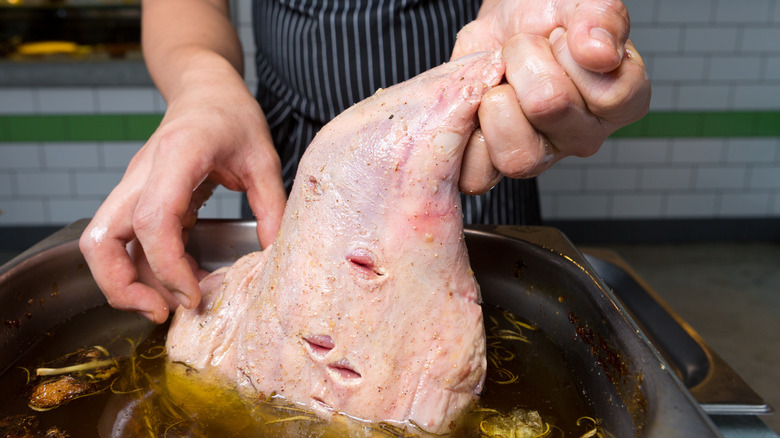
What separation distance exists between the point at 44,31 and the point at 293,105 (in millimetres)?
2759

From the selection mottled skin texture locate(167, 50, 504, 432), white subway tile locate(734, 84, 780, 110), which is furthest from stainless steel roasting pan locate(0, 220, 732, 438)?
white subway tile locate(734, 84, 780, 110)

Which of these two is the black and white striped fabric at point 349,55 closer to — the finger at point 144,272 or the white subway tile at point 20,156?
the finger at point 144,272

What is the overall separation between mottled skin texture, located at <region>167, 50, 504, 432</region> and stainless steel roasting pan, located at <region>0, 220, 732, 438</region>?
0.19 meters

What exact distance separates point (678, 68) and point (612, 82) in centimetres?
346

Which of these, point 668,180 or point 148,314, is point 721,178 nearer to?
point 668,180

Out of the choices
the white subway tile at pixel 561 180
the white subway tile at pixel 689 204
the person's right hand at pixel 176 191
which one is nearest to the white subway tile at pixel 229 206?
the white subway tile at pixel 561 180

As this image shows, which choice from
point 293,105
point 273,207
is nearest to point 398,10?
point 293,105

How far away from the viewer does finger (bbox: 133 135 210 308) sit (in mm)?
958

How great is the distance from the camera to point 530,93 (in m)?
0.69

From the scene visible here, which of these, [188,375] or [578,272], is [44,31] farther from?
[578,272]

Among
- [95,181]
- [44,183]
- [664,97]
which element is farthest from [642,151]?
[44,183]

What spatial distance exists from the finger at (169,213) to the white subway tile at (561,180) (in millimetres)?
3051

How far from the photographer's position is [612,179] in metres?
3.80

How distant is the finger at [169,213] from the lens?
96 cm
